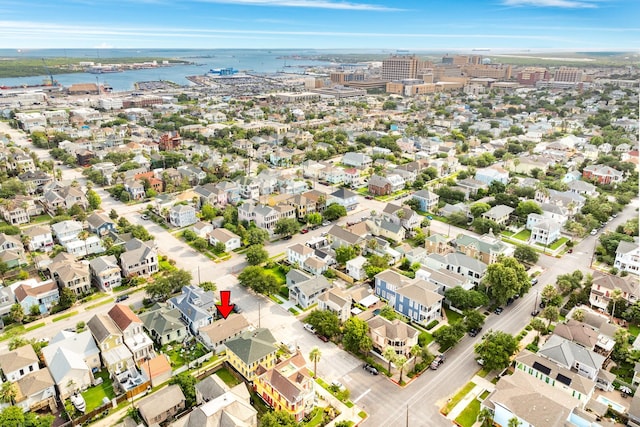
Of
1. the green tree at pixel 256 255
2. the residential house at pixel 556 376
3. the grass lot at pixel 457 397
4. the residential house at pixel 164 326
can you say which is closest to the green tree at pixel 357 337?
the grass lot at pixel 457 397

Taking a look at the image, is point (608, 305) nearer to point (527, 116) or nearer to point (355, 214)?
point (355, 214)

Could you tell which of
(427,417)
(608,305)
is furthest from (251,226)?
(608,305)

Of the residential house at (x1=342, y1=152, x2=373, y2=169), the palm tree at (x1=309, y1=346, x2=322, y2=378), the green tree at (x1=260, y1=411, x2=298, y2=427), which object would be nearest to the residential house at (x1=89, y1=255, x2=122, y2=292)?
the palm tree at (x1=309, y1=346, x2=322, y2=378)

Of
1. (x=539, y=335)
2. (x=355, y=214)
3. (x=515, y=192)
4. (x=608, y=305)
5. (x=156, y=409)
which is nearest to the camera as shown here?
(x=156, y=409)

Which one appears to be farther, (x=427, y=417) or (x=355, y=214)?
(x=355, y=214)

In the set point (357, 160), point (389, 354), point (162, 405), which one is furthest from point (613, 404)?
point (357, 160)

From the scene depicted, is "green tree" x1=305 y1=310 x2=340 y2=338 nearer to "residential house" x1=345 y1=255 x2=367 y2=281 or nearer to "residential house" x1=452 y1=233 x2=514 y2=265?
"residential house" x1=345 y1=255 x2=367 y2=281

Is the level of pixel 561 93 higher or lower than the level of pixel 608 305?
higher
